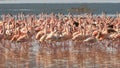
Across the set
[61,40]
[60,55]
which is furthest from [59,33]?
[60,55]

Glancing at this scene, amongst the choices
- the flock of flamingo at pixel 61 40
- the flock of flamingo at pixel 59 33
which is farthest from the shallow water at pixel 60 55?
the flock of flamingo at pixel 59 33

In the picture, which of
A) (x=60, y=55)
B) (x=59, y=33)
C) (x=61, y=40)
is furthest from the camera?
(x=59, y=33)

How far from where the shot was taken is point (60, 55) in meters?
22.4

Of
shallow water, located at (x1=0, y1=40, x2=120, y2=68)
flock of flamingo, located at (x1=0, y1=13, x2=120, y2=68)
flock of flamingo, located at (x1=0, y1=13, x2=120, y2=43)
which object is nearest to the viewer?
shallow water, located at (x1=0, y1=40, x2=120, y2=68)

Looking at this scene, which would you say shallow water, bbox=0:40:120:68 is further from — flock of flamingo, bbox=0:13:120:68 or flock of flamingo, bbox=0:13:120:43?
flock of flamingo, bbox=0:13:120:43

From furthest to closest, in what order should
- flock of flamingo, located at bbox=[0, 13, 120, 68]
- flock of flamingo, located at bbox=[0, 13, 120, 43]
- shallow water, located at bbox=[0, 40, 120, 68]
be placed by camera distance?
flock of flamingo, located at bbox=[0, 13, 120, 43] → flock of flamingo, located at bbox=[0, 13, 120, 68] → shallow water, located at bbox=[0, 40, 120, 68]

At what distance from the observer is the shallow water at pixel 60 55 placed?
20.0 meters

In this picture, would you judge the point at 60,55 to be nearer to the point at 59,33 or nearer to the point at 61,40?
the point at 61,40

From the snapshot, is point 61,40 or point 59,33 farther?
point 59,33

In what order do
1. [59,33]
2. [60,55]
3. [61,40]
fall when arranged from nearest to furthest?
1. [60,55]
2. [61,40]
3. [59,33]

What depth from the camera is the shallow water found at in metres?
20.0

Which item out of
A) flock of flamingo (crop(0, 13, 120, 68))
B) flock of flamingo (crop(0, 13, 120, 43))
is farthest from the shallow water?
flock of flamingo (crop(0, 13, 120, 43))

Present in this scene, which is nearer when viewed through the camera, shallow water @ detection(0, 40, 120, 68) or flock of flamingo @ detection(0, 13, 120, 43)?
shallow water @ detection(0, 40, 120, 68)

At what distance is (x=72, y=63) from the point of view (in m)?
20.2
